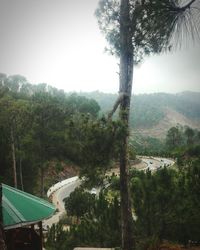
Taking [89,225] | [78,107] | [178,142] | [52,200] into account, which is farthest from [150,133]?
[89,225]

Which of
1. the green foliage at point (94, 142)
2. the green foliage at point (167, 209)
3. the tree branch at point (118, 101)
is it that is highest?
the tree branch at point (118, 101)

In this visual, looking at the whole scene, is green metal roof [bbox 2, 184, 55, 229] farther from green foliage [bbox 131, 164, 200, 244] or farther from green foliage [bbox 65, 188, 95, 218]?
green foliage [bbox 65, 188, 95, 218]

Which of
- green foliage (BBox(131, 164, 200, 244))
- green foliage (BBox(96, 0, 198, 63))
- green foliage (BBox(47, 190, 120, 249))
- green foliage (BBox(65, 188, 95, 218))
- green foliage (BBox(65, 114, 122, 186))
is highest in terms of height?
green foliage (BBox(96, 0, 198, 63))

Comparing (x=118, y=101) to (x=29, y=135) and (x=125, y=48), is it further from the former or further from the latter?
(x=29, y=135)

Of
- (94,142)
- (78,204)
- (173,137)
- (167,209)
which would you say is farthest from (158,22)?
(173,137)

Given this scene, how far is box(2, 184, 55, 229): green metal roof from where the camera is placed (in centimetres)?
809

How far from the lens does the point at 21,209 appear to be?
A: 862 centimetres

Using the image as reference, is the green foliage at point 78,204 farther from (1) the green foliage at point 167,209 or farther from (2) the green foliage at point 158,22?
(2) the green foliage at point 158,22

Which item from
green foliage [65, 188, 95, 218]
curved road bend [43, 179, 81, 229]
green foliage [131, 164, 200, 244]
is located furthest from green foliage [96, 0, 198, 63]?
curved road bend [43, 179, 81, 229]

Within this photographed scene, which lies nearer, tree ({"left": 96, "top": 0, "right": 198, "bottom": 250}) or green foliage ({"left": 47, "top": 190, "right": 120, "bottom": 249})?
tree ({"left": 96, "top": 0, "right": 198, "bottom": 250})

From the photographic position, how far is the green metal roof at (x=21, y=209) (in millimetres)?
8087

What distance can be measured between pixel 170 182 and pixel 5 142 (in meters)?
20.0

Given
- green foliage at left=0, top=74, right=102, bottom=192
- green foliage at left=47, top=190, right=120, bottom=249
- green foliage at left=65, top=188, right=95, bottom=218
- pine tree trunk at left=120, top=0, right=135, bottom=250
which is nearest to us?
pine tree trunk at left=120, top=0, right=135, bottom=250

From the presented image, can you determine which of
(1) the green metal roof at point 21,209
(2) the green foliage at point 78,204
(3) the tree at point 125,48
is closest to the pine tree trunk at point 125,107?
(3) the tree at point 125,48
